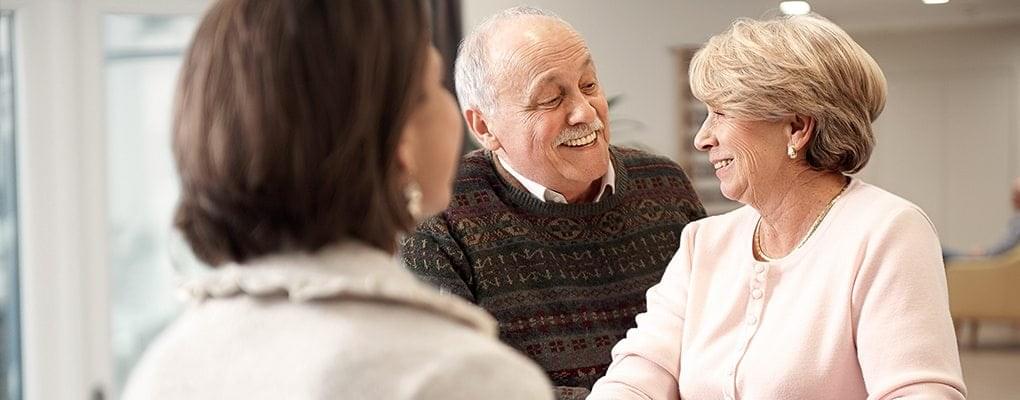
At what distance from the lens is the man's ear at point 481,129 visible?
2.63 metres

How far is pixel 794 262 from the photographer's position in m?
1.92

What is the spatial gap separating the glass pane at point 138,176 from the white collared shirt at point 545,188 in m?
1.97

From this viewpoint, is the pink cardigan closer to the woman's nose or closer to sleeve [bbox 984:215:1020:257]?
the woman's nose

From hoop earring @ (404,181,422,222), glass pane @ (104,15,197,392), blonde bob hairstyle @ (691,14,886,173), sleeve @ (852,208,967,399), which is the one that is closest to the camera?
hoop earring @ (404,181,422,222)

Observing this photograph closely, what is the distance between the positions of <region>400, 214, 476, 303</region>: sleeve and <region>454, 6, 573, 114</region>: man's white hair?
325 millimetres

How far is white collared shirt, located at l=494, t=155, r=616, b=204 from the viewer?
252cm

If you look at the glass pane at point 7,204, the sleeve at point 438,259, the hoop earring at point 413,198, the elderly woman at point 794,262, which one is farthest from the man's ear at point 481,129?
the glass pane at point 7,204

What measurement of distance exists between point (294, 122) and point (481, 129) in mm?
1688

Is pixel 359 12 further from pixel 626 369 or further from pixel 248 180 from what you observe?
pixel 626 369

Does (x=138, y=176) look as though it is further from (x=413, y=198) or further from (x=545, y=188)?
(x=413, y=198)

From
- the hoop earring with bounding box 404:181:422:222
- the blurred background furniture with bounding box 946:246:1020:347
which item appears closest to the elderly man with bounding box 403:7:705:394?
the hoop earring with bounding box 404:181:422:222

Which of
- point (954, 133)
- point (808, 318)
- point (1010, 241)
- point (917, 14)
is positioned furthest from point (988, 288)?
point (808, 318)

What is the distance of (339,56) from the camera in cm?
99

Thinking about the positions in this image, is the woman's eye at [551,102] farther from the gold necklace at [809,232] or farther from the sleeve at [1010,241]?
the sleeve at [1010,241]
